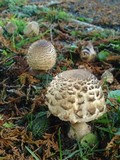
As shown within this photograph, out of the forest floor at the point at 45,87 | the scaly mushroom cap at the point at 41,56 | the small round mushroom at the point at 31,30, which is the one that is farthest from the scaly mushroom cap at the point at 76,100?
the small round mushroom at the point at 31,30

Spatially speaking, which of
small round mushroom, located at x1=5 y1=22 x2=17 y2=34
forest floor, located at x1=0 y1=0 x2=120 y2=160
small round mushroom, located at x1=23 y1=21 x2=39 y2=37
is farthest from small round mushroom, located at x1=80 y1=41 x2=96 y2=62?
small round mushroom, located at x1=5 y1=22 x2=17 y2=34

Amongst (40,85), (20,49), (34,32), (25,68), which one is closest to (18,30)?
(34,32)

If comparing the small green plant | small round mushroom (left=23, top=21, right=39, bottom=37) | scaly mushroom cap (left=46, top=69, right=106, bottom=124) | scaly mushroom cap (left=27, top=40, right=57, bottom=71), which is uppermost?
scaly mushroom cap (left=46, top=69, right=106, bottom=124)

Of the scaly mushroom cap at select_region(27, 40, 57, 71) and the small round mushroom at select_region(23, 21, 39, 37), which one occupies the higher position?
the scaly mushroom cap at select_region(27, 40, 57, 71)

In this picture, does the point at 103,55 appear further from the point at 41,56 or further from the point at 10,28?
the point at 10,28

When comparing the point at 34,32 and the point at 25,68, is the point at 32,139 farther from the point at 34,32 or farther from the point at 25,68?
the point at 34,32

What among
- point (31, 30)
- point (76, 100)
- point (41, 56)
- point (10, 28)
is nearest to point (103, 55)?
point (41, 56)

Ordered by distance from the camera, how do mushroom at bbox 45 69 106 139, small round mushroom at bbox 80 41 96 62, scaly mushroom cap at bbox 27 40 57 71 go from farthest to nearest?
1. small round mushroom at bbox 80 41 96 62
2. scaly mushroom cap at bbox 27 40 57 71
3. mushroom at bbox 45 69 106 139

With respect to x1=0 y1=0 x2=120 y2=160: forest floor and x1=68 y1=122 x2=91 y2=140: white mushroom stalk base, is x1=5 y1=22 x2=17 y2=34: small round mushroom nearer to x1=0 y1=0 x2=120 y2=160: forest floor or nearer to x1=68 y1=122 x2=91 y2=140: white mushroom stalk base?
x1=0 y1=0 x2=120 y2=160: forest floor
